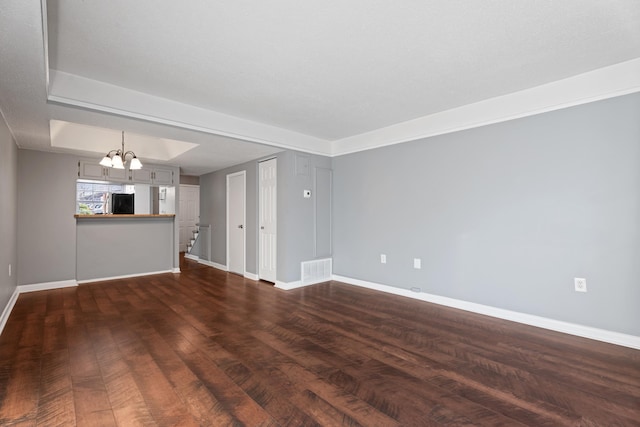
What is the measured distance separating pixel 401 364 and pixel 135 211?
19.6 feet

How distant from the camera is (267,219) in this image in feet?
16.8

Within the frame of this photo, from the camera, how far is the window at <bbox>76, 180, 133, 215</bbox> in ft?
17.2

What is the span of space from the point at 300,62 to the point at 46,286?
517 cm

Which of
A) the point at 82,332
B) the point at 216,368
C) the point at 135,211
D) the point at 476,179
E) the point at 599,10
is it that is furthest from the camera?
the point at 135,211

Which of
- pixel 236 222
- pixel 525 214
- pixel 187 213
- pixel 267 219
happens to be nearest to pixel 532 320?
pixel 525 214

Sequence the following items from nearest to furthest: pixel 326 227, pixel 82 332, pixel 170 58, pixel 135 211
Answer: pixel 170 58 < pixel 82 332 < pixel 326 227 < pixel 135 211

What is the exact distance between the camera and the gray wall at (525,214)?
2680 millimetres

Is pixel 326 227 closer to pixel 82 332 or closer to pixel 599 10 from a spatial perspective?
pixel 82 332

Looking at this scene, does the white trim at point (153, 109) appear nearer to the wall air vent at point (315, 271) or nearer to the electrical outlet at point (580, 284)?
the wall air vent at point (315, 271)

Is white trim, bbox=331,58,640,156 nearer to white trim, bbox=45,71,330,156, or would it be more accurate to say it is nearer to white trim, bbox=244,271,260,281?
white trim, bbox=45,71,330,156

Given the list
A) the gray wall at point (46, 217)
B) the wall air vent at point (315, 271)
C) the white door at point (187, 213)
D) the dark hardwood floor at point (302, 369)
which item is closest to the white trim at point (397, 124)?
Answer: the wall air vent at point (315, 271)

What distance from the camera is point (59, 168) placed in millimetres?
4852

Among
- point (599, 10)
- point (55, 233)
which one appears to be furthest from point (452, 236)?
point (55, 233)

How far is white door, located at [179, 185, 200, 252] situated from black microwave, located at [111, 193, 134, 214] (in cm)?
309
